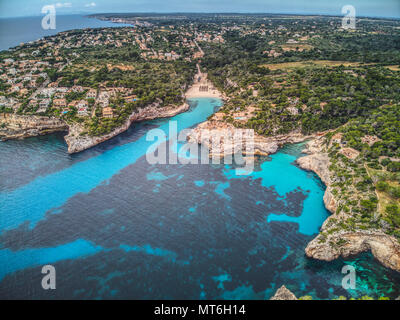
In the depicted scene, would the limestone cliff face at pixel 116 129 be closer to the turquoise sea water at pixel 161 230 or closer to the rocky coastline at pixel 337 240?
the turquoise sea water at pixel 161 230

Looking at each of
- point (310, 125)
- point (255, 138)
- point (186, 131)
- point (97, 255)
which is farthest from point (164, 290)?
point (310, 125)

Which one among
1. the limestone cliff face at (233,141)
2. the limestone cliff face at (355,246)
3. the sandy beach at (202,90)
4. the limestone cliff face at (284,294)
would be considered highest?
the sandy beach at (202,90)

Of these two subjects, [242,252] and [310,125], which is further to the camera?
[310,125]

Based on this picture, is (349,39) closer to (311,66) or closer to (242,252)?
(311,66)

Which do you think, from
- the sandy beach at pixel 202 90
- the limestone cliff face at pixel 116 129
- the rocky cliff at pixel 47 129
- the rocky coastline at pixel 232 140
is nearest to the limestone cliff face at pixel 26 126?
the rocky cliff at pixel 47 129

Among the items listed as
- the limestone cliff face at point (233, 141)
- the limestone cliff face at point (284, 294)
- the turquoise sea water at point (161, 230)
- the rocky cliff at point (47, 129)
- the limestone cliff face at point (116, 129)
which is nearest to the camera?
the limestone cliff face at point (284, 294)

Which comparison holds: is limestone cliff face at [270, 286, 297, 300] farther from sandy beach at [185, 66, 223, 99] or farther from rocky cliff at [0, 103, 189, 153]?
sandy beach at [185, 66, 223, 99]

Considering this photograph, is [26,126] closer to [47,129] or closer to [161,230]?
[47,129]
